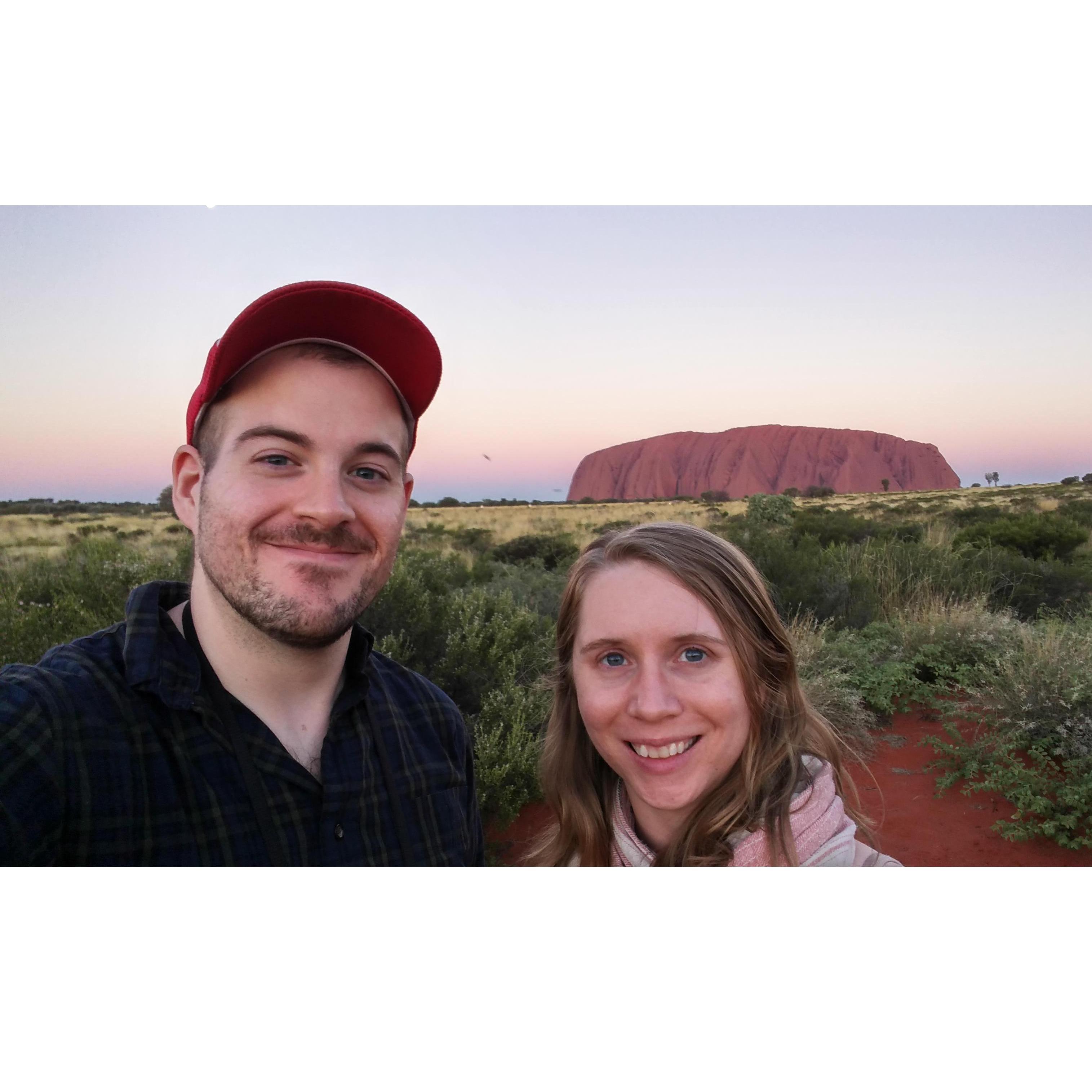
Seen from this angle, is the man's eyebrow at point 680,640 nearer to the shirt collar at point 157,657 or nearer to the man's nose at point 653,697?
the man's nose at point 653,697

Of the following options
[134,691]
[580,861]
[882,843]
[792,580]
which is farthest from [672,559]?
[792,580]

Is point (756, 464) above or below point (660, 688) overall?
above

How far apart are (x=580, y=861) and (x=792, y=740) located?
0.59m

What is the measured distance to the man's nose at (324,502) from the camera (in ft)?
4.20

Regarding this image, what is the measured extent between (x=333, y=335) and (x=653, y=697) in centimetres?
98

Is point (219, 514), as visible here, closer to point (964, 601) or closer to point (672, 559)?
point (672, 559)

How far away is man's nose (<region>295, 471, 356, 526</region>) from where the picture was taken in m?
1.28

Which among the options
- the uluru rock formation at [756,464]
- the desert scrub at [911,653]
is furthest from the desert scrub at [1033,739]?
the uluru rock formation at [756,464]

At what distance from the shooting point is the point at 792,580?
5199mm

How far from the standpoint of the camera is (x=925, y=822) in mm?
2654

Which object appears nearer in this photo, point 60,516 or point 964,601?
point 60,516

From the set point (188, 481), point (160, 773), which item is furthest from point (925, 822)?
point (188, 481)

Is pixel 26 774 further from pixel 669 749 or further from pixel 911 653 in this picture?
pixel 911 653
